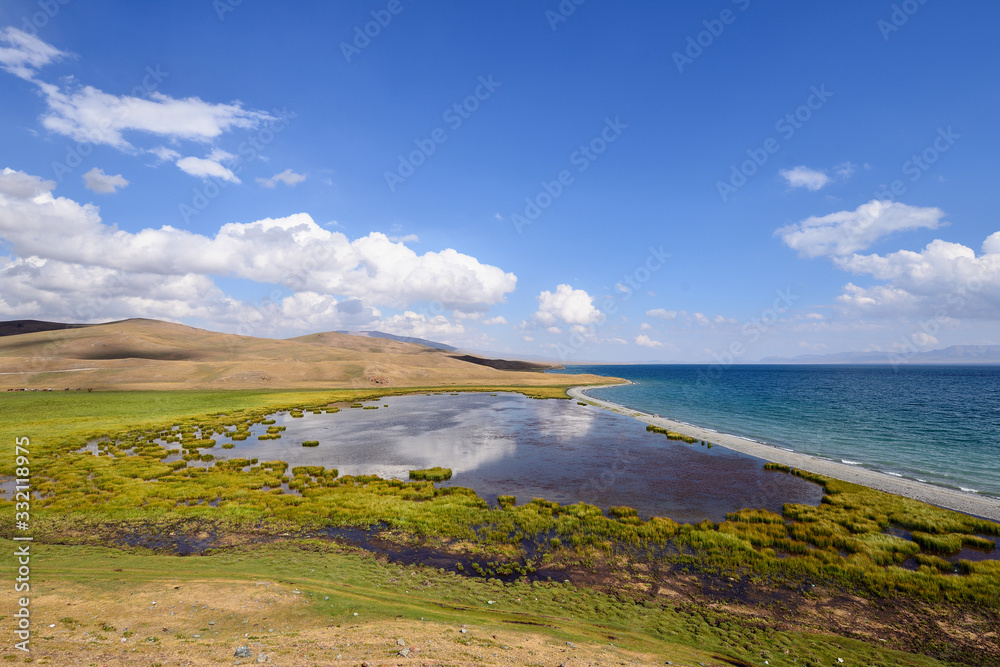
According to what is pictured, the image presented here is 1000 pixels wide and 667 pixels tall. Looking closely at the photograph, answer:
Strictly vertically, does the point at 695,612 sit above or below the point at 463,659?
below

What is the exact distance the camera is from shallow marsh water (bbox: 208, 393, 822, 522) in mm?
31484

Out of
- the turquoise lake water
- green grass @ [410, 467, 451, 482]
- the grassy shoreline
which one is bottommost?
green grass @ [410, 467, 451, 482]

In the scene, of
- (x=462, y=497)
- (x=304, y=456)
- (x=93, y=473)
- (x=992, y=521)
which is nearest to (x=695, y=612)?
(x=462, y=497)

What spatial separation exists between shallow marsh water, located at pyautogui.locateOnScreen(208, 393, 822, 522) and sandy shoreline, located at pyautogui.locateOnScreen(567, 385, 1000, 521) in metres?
3.58

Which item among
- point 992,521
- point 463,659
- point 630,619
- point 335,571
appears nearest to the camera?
point 463,659

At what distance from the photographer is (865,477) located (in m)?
36.3

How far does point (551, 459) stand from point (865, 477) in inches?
1092

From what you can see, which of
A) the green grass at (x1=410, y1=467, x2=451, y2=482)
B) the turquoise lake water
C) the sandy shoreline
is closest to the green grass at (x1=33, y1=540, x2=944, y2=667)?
the green grass at (x1=410, y1=467, x2=451, y2=482)

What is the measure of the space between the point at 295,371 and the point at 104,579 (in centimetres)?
16119

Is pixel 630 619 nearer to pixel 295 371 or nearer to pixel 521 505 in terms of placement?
pixel 521 505

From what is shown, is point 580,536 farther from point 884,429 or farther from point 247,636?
point 884,429

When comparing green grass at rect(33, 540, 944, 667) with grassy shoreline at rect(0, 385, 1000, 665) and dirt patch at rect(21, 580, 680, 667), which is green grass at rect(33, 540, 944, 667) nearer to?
grassy shoreline at rect(0, 385, 1000, 665)

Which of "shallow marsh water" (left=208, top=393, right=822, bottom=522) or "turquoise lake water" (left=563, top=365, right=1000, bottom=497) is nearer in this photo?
"shallow marsh water" (left=208, top=393, right=822, bottom=522)

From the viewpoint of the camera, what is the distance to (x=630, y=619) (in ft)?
50.5
